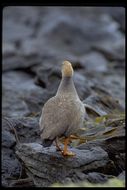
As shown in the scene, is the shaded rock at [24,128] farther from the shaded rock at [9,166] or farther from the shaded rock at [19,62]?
the shaded rock at [19,62]

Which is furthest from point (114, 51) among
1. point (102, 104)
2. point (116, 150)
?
point (116, 150)

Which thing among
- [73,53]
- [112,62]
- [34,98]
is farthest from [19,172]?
[73,53]

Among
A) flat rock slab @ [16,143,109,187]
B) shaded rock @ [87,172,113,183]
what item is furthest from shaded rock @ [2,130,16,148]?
shaded rock @ [87,172,113,183]

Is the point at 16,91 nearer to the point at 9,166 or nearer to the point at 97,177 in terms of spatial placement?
the point at 9,166

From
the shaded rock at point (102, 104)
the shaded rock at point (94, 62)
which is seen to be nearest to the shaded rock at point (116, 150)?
the shaded rock at point (102, 104)

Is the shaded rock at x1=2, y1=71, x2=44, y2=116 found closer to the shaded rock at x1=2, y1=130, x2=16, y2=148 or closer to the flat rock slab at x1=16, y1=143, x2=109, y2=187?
the shaded rock at x1=2, y1=130, x2=16, y2=148

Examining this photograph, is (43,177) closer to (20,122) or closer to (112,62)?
(20,122)

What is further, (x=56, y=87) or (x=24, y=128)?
(x=56, y=87)

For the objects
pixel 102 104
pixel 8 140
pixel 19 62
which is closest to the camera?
pixel 8 140
